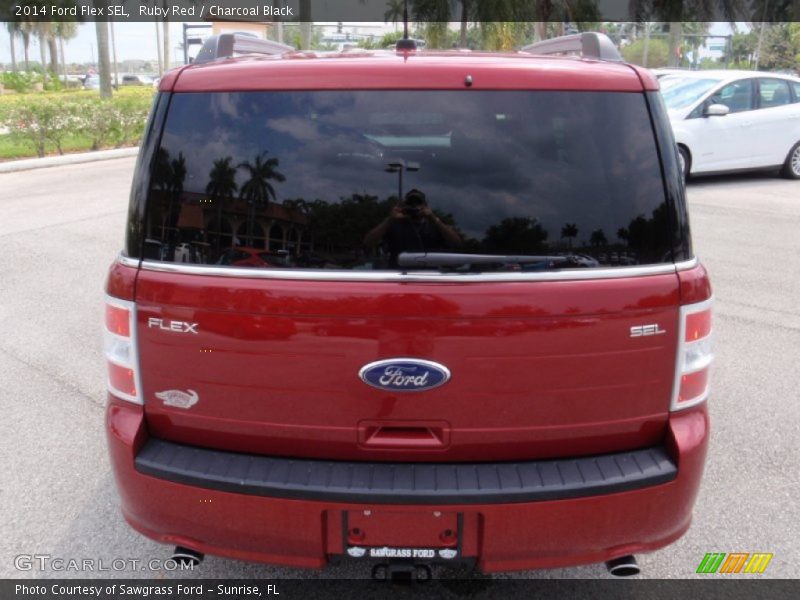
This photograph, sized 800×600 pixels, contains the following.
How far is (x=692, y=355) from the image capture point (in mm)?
2299

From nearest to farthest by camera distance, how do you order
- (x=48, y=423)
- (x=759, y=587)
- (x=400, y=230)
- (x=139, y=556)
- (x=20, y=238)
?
(x=400, y=230)
(x=759, y=587)
(x=139, y=556)
(x=48, y=423)
(x=20, y=238)

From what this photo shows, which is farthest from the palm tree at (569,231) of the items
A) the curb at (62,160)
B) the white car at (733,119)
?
the curb at (62,160)

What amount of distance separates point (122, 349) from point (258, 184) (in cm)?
72

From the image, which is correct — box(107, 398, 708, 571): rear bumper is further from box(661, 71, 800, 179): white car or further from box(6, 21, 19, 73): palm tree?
box(6, 21, 19, 73): palm tree

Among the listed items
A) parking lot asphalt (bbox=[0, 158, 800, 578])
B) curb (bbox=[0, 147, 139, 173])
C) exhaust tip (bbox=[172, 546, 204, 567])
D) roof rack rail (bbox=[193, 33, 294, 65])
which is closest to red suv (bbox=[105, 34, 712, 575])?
exhaust tip (bbox=[172, 546, 204, 567])

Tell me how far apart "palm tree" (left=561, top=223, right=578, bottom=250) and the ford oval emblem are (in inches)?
21.2

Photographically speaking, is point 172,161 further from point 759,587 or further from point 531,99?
point 759,587

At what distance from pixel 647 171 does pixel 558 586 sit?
168 centimetres

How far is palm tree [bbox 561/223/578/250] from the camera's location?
2158 mm

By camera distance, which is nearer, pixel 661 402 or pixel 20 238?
pixel 661 402

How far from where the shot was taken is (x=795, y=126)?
12.8 m

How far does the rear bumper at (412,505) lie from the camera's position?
215cm

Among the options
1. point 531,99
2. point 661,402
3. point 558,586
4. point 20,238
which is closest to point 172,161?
point 531,99

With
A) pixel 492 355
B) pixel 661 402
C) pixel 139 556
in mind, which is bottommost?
pixel 139 556
